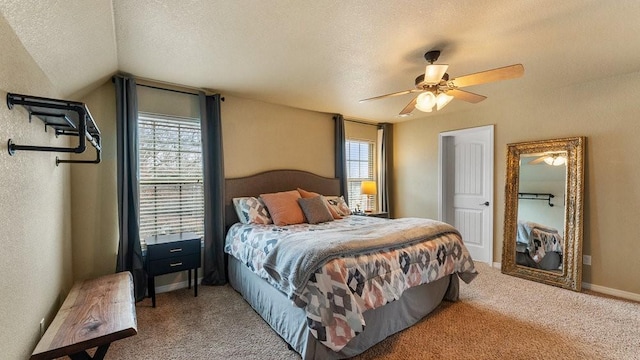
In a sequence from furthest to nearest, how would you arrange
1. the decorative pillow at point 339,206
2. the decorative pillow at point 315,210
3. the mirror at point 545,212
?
the decorative pillow at point 339,206
the decorative pillow at point 315,210
the mirror at point 545,212

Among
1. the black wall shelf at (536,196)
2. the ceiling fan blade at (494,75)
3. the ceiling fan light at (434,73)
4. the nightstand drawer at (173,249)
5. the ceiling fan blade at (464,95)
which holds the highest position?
the ceiling fan light at (434,73)

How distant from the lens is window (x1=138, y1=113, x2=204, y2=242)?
3.22 meters

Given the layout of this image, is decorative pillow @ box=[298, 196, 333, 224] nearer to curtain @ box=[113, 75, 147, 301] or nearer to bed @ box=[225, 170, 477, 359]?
bed @ box=[225, 170, 477, 359]

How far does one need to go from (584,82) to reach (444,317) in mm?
3280

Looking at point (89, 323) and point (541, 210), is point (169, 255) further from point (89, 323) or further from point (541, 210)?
A: point (541, 210)

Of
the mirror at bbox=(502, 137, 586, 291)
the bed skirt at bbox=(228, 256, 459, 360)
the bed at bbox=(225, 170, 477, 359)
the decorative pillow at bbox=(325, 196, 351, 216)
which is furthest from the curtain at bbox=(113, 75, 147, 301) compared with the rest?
the mirror at bbox=(502, 137, 586, 291)

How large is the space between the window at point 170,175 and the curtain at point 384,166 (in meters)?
3.37

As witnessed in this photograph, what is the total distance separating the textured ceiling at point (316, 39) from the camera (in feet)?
5.85

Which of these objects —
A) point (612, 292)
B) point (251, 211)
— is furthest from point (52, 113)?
point (612, 292)

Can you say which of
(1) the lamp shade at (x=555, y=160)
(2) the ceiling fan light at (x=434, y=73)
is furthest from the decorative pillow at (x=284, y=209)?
(1) the lamp shade at (x=555, y=160)

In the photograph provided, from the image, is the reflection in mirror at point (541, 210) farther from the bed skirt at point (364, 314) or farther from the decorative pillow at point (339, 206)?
the decorative pillow at point (339, 206)

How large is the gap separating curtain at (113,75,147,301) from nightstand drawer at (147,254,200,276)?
10.2 inches

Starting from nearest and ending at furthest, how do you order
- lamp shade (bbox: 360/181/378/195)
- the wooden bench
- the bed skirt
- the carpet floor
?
the wooden bench → the bed skirt → the carpet floor → lamp shade (bbox: 360/181/378/195)

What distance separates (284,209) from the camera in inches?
136
